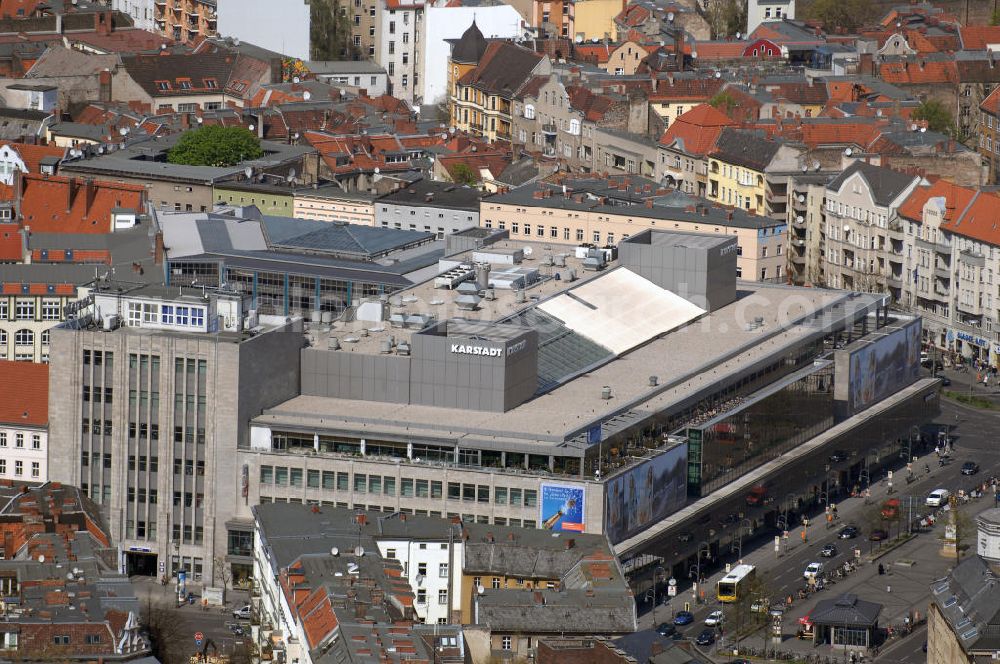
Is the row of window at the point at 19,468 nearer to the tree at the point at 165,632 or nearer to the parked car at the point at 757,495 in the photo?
the tree at the point at 165,632

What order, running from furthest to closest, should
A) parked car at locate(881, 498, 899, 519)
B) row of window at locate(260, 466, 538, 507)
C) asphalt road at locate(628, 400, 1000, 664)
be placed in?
parked car at locate(881, 498, 899, 519) < row of window at locate(260, 466, 538, 507) < asphalt road at locate(628, 400, 1000, 664)

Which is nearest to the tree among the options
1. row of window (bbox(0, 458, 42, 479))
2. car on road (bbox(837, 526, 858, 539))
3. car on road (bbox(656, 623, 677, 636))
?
row of window (bbox(0, 458, 42, 479))

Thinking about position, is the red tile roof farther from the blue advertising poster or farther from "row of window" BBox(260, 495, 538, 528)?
the blue advertising poster

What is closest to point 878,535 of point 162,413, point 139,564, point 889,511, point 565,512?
point 889,511

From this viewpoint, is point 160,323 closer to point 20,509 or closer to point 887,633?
point 20,509

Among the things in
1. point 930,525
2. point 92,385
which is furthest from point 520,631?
point 930,525

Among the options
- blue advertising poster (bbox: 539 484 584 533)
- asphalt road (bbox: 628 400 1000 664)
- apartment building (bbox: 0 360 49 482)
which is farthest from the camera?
apartment building (bbox: 0 360 49 482)
